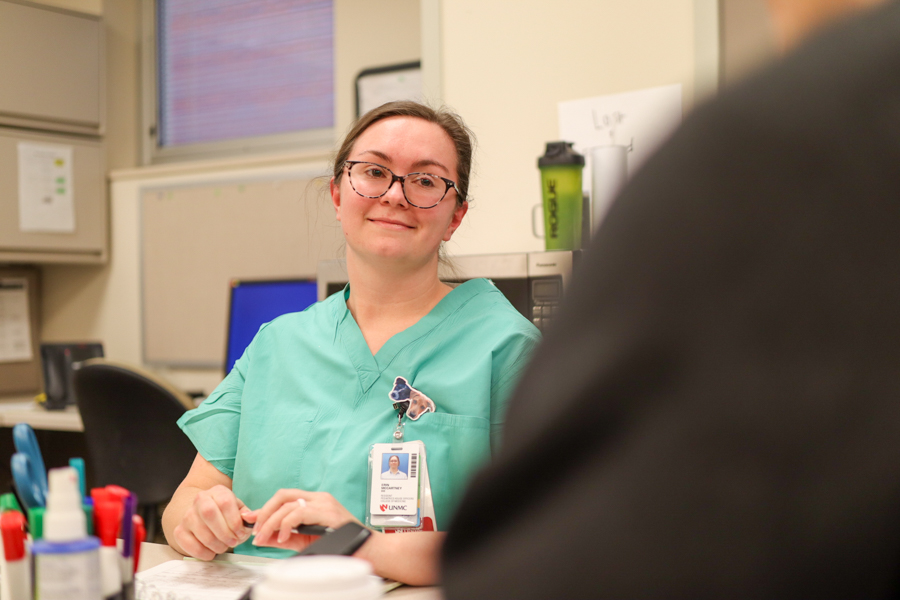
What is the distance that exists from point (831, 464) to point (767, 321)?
2.0 inches

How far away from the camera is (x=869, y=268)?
0.83 feet

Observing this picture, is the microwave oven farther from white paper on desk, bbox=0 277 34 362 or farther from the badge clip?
white paper on desk, bbox=0 277 34 362

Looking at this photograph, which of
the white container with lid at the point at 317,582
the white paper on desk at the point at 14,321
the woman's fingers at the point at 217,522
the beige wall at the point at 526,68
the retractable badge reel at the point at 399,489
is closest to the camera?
the white container with lid at the point at 317,582

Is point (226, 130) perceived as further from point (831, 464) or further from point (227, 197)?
point (831, 464)

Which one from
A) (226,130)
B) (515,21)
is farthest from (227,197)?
(515,21)

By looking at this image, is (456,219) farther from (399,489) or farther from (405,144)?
(399,489)

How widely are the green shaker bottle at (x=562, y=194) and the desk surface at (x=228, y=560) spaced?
3.00 feet

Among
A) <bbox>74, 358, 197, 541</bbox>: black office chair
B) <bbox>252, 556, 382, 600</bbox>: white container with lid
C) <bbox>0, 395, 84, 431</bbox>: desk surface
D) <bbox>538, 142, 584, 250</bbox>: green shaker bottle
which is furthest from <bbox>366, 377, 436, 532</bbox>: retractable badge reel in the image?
<bbox>0, 395, 84, 431</bbox>: desk surface

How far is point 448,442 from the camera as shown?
114 centimetres

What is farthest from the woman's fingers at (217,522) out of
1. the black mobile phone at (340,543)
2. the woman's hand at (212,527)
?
the black mobile phone at (340,543)

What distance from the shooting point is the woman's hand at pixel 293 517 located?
89 cm

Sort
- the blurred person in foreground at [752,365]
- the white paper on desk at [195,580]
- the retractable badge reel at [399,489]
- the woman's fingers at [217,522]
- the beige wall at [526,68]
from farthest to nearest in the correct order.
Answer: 1. the beige wall at [526,68]
2. the retractable badge reel at [399,489]
3. the woman's fingers at [217,522]
4. the white paper on desk at [195,580]
5. the blurred person in foreground at [752,365]

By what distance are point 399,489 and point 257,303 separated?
1.74m

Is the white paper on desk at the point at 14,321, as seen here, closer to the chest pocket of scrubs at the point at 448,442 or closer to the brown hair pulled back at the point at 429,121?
the brown hair pulled back at the point at 429,121
